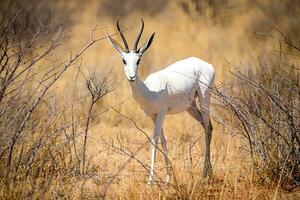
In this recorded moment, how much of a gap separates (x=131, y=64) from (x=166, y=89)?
0.75m

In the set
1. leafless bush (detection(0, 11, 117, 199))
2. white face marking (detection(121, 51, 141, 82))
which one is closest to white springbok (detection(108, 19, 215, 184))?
white face marking (detection(121, 51, 141, 82))

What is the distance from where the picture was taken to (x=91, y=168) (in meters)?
5.98

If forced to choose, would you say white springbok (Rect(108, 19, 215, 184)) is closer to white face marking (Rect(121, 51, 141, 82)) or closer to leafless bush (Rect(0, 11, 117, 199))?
white face marking (Rect(121, 51, 141, 82))

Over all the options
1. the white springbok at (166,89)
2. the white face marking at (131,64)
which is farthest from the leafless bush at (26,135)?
the white springbok at (166,89)

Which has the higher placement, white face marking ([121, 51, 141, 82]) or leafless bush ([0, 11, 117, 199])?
white face marking ([121, 51, 141, 82])

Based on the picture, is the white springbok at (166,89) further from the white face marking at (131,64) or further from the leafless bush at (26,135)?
the leafless bush at (26,135)

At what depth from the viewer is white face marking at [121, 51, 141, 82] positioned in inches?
227

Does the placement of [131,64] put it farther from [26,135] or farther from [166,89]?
[26,135]

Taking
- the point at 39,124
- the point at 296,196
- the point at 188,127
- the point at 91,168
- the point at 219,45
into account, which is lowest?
the point at 296,196

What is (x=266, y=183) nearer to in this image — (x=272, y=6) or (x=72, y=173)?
(x=72, y=173)

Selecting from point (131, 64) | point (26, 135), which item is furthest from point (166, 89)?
point (26, 135)

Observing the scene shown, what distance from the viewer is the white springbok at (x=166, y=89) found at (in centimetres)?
602

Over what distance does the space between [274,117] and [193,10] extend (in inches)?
392


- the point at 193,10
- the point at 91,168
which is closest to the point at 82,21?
the point at 193,10
